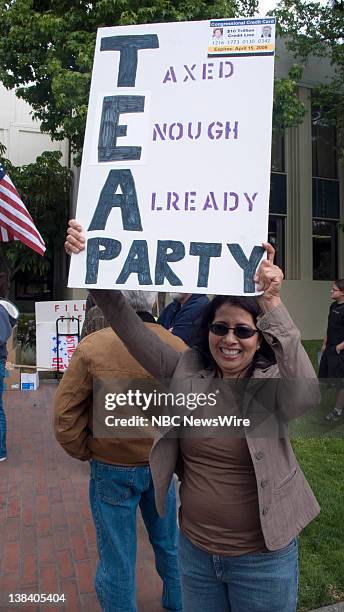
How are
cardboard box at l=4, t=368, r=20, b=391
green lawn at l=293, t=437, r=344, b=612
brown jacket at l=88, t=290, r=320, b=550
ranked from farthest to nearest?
cardboard box at l=4, t=368, r=20, b=391 < green lawn at l=293, t=437, r=344, b=612 < brown jacket at l=88, t=290, r=320, b=550

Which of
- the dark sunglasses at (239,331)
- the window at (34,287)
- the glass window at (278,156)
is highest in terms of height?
the glass window at (278,156)

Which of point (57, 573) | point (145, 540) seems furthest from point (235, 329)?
point (145, 540)

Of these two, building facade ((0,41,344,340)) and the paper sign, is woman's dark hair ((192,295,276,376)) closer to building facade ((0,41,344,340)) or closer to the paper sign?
the paper sign

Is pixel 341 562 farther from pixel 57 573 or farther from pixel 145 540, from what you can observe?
pixel 57 573

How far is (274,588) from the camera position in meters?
1.70

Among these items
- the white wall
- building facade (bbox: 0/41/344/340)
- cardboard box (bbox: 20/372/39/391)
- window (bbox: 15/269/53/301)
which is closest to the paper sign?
cardboard box (bbox: 20/372/39/391)

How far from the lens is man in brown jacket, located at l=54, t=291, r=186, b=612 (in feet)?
7.46

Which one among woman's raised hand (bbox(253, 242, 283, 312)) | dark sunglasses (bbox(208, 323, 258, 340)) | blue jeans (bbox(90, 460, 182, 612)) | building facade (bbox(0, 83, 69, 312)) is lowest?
blue jeans (bbox(90, 460, 182, 612))

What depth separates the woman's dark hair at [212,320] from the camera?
177 cm

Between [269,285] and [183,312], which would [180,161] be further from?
[183,312]

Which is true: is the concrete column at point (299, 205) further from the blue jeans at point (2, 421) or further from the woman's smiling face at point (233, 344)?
the woman's smiling face at point (233, 344)

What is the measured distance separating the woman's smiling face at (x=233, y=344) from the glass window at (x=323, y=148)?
56.5 feet

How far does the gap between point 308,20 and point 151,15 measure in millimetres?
6603

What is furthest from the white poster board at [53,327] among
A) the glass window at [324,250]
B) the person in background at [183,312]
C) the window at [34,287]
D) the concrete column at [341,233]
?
the concrete column at [341,233]
